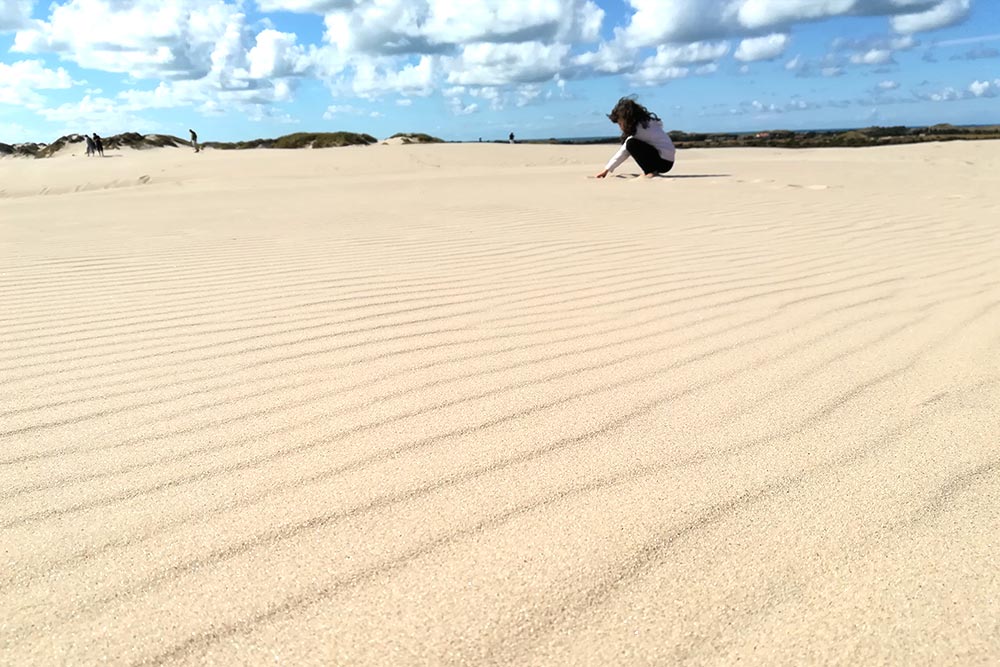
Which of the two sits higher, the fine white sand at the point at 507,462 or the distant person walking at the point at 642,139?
the distant person walking at the point at 642,139

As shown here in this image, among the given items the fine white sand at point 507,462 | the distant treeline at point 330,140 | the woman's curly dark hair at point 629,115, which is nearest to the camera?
the fine white sand at point 507,462

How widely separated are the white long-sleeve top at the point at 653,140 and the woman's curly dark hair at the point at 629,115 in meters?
0.07

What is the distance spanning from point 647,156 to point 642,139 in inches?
12.6

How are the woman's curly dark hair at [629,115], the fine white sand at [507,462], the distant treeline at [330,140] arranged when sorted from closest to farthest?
the fine white sand at [507,462] → the woman's curly dark hair at [629,115] → the distant treeline at [330,140]

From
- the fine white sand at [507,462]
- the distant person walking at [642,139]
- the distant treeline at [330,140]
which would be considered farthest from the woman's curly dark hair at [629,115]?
the distant treeline at [330,140]

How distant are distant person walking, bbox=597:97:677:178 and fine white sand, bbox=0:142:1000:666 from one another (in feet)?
17.6

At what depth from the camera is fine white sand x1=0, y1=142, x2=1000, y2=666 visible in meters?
1.30

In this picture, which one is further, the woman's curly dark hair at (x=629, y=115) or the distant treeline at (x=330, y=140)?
the distant treeline at (x=330, y=140)

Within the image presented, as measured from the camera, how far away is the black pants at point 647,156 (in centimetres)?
1002

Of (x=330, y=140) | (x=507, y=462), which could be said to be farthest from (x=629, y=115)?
(x=330, y=140)

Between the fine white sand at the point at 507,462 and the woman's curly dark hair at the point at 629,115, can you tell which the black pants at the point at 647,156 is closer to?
the woman's curly dark hair at the point at 629,115

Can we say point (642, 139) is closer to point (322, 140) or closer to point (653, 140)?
point (653, 140)

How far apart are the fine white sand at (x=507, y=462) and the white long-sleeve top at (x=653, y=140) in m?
5.55

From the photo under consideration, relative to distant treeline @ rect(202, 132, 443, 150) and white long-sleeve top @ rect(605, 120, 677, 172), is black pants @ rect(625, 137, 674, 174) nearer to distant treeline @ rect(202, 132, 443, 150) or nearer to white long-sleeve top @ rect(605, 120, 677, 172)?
white long-sleeve top @ rect(605, 120, 677, 172)
